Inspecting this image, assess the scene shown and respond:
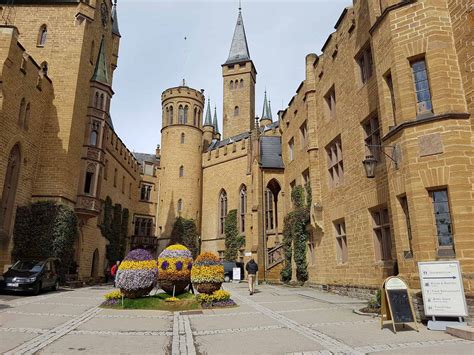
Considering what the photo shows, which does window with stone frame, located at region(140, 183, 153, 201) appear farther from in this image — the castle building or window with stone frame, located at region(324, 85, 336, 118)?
window with stone frame, located at region(324, 85, 336, 118)

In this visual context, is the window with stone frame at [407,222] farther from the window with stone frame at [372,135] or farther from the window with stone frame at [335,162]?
the window with stone frame at [335,162]

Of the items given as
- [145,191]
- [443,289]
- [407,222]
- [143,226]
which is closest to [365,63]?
[407,222]

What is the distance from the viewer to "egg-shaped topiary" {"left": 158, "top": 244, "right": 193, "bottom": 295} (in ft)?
37.6

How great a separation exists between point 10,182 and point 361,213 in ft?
52.0

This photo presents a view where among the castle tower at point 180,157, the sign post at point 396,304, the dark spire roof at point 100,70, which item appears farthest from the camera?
the castle tower at point 180,157

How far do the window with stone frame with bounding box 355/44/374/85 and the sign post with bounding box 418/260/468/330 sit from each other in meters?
7.37

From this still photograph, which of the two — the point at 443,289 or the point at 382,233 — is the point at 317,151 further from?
the point at 443,289

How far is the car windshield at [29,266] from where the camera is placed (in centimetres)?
1445

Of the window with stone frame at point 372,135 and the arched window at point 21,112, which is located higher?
the arched window at point 21,112

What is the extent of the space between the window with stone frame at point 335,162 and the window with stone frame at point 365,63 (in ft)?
9.12

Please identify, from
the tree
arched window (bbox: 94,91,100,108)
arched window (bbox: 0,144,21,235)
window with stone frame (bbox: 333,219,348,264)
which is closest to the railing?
window with stone frame (bbox: 333,219,348,264)

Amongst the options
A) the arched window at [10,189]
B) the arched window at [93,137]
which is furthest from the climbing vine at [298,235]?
the arched window at [10,189]

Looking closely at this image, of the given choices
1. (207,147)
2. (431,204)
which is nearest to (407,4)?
(431,204)

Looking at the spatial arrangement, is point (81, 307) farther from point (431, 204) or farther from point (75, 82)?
point (75, 82)
